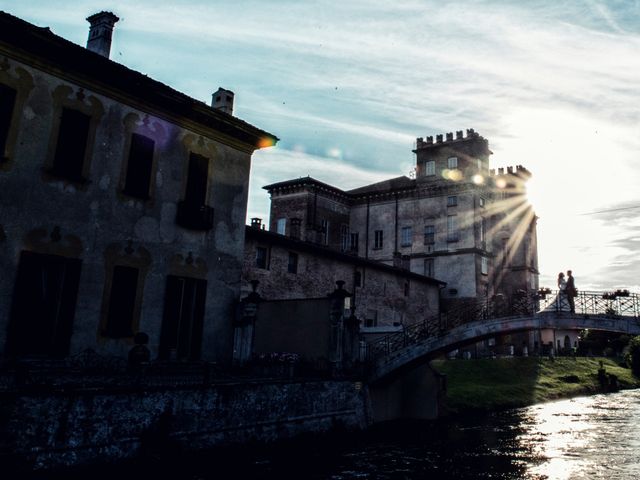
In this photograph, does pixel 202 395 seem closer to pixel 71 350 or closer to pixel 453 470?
pixel 71 350

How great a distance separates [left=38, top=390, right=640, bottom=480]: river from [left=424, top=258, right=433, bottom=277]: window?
70.4ft

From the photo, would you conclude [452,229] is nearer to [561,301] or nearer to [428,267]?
[428,267]

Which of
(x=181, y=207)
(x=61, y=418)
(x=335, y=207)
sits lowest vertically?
(x=61, y=418)

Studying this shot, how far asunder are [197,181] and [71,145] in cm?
388

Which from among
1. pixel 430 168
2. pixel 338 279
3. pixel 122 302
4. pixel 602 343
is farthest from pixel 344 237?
pixel 602 343

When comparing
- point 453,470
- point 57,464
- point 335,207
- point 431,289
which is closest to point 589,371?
point 431,289

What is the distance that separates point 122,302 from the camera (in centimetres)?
1383

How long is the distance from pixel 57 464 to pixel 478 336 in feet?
53.4

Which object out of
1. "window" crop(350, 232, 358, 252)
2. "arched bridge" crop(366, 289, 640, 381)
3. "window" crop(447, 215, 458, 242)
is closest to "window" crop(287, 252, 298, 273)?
"arched bridge" crop(366, 289, 640, 381)

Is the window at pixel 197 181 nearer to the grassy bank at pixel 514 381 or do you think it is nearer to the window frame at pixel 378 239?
the grassy bank at pixel 514 381

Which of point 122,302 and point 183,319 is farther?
point 183,319

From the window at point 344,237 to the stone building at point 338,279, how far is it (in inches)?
351

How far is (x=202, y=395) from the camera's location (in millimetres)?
12430

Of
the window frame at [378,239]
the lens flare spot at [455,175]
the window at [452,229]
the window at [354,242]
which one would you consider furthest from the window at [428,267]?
the lens flare spot at [455,175]
